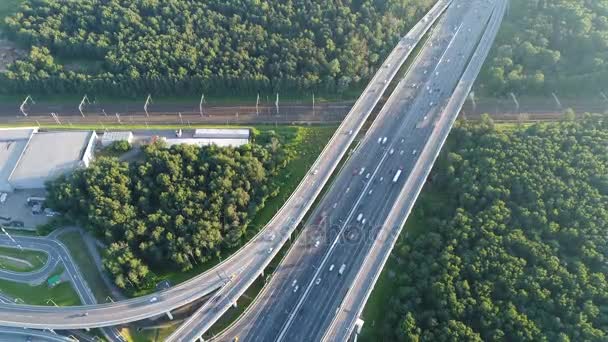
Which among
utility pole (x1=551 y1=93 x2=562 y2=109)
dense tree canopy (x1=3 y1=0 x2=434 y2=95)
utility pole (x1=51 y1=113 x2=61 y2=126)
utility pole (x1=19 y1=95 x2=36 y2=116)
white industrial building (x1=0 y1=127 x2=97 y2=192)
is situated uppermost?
dense tree canopy (x1=3 y1=0 x2=434 y2=95)

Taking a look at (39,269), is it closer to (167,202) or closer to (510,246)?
(167,202)

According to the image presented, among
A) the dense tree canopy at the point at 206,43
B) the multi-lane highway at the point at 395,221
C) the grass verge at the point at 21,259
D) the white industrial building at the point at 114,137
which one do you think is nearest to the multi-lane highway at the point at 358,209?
the multi-lane highway at the point at 395,221

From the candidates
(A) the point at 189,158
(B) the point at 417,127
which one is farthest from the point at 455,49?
(A) the point at 189,158

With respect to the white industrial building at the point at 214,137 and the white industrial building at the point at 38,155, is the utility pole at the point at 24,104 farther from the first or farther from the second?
the white industrial building at the point at 214,137

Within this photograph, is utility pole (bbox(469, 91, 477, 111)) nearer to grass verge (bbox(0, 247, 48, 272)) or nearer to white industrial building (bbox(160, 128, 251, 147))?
white industrial building (bbox(160, 128, 251, 147))

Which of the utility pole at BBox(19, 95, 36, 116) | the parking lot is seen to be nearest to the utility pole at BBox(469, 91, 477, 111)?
the parking lot

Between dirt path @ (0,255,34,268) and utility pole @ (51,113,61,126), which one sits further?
utility pole @ (51,113,61,126)

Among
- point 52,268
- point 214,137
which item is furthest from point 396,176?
point 52,268
